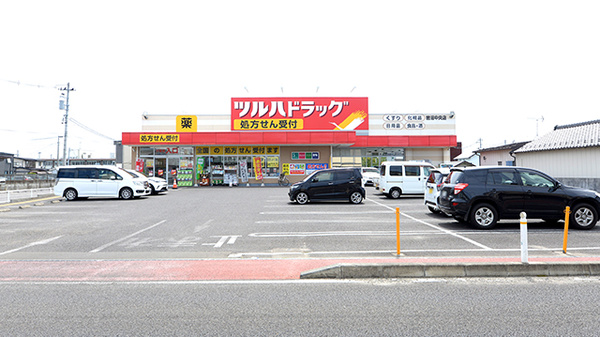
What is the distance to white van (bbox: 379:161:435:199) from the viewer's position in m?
18.9

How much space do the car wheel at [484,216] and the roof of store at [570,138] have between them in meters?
12.6

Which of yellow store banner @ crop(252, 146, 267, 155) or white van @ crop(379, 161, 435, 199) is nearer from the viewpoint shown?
white van @ crop(379, 161, 435, 199)

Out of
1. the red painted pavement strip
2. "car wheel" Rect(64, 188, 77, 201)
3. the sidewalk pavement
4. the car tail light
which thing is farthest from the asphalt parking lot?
"car wheel" Rect(64, 188, 77, 201)

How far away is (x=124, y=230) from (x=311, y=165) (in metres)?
22.1

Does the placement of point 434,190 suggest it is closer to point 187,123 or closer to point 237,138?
point 237,138

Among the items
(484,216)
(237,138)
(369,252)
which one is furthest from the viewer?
(237,138)

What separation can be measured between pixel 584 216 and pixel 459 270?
6.30 m

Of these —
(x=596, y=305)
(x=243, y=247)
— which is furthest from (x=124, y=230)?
(x=596, y=305)

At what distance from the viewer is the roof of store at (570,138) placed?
19578 millimetres

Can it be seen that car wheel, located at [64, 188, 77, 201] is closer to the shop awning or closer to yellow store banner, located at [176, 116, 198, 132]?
the shop awning

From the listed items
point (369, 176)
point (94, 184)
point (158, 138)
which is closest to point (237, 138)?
point (158, 138)

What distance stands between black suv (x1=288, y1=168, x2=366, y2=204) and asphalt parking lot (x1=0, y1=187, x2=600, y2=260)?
265 centimetres

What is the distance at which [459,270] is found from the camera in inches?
235

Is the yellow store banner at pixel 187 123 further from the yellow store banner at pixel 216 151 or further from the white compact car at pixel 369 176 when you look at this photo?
the white compact car at pixel 369 176
